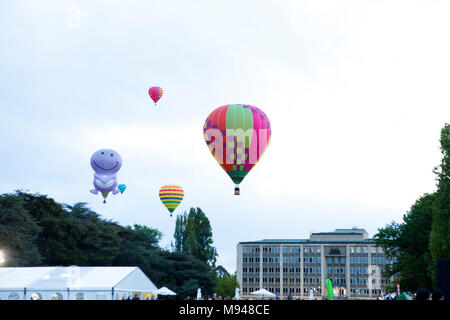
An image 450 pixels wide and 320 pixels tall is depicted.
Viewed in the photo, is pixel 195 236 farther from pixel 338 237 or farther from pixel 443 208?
pixel 338 237

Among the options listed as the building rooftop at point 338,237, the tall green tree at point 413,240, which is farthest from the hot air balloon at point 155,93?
the building rooftop at point 338,237

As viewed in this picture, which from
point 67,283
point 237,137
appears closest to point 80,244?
point 67,283

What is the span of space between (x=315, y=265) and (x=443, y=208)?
116410 millimetres

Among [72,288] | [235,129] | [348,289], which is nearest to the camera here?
[72,288]

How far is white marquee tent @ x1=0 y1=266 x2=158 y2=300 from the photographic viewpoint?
113 feet

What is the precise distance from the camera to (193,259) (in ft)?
270

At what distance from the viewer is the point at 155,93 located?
5944cm

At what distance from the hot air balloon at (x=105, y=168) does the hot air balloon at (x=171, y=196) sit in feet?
38.7

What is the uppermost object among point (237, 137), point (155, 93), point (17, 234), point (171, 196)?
point (155, 93)

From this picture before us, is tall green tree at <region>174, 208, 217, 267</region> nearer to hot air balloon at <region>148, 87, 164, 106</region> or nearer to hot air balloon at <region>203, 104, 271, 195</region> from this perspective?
hot air balloon at <region>148, 87, 164, 106</region>

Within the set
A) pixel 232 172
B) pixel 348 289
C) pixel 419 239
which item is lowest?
pixel 348 289
